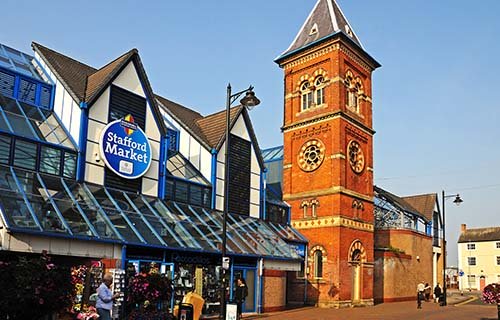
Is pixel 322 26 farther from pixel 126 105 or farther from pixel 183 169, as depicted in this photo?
pixel 126 105

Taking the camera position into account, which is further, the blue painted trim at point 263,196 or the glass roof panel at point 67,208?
the blue painted trim at point 263,196

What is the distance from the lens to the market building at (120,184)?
17.6 meters

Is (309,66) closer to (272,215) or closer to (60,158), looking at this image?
(272,215)

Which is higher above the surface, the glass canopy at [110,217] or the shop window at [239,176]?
the shop window at [239,176]

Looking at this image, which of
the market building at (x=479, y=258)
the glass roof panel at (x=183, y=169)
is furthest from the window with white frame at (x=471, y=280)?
the glass roof panel at (x=183, y=169)

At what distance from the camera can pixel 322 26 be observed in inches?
1522

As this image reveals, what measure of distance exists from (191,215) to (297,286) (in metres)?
12.3

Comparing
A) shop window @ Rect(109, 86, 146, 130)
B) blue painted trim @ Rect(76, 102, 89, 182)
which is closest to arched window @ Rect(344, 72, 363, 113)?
shop window @ Rect(109, 86, 146, 130)

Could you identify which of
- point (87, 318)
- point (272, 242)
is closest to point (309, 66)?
point (272, 242)

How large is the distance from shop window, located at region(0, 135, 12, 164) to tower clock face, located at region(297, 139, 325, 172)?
21346 millimetres

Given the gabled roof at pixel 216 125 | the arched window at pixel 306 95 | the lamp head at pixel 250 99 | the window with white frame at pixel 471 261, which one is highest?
the arched window at pixel 306 95

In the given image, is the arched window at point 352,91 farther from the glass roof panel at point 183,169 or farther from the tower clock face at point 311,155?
the glass roof panel at point 183,169

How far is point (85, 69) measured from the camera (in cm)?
2608

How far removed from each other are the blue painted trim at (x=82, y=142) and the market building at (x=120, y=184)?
0.15 ft
